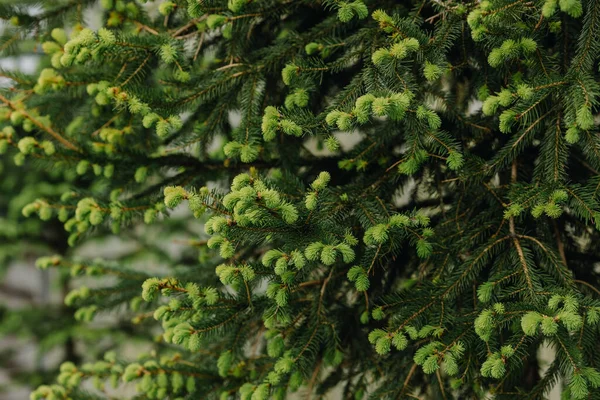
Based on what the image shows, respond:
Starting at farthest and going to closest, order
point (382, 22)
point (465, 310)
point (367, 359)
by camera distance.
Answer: point (367, 359)
point (465, 310)
point (382, 22)

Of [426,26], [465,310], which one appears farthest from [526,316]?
[426,26]

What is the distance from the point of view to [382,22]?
4.74 feet

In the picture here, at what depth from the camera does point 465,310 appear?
5.16ft

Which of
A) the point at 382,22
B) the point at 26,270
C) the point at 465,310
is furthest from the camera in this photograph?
the point at 26,270

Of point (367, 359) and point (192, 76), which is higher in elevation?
point (192, 76)

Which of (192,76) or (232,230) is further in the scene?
(192,76)

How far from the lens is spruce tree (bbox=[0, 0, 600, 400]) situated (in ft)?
4.60

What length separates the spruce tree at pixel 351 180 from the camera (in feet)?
4.60

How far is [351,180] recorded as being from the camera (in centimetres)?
195

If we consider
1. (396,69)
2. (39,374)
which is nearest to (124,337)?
(39,374)

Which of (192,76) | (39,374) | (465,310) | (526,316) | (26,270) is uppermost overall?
(192,76)

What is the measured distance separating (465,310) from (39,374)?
3.76 meters

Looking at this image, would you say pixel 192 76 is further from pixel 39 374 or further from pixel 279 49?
pixel 39 374

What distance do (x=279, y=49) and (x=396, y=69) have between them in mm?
461
